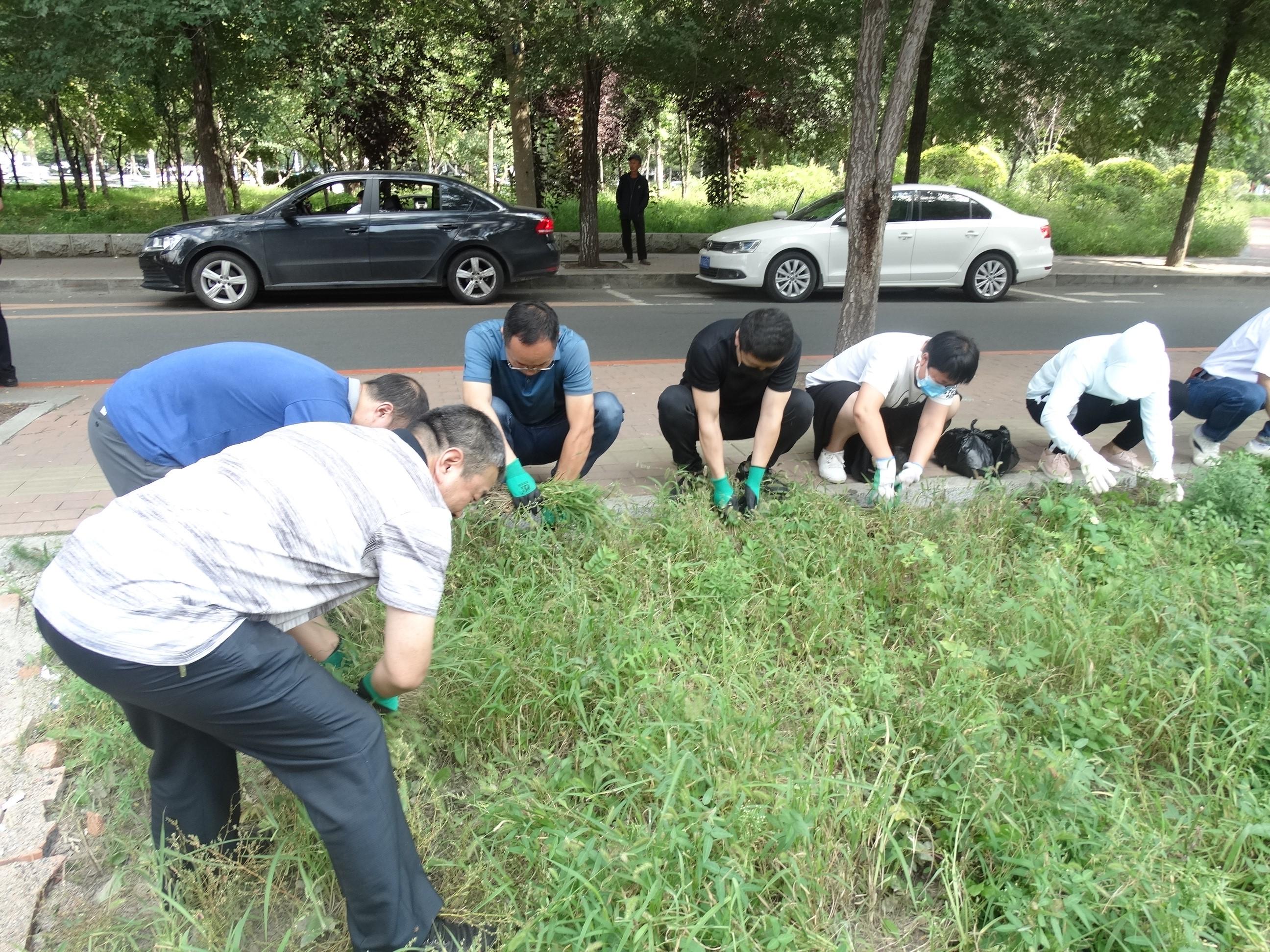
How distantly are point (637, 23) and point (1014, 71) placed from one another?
5.68 m

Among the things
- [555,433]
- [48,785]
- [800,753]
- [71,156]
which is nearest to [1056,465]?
[555,433]

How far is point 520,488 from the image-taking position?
12.6 ft

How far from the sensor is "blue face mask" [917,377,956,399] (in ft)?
14.5

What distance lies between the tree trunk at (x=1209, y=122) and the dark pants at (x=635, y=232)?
28.3 feet

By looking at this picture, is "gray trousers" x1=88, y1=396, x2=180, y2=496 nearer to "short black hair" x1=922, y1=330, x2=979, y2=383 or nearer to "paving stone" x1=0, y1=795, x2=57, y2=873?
"paving stone" x1=0, y1=795, x2=57, y2=873

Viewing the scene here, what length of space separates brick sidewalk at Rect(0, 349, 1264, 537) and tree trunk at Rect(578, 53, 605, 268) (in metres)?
6.10

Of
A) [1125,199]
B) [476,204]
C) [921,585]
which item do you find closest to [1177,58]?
[1125,199]

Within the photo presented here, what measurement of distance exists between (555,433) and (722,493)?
3.01ft

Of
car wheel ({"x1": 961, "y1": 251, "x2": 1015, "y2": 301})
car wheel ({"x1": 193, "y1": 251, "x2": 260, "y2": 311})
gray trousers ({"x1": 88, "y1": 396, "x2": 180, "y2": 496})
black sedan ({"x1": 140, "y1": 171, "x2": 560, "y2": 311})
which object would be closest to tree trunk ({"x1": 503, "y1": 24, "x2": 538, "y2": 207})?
black sedan ({"x1": 140, "y1": 171, "x2": 560, "y2": 311})

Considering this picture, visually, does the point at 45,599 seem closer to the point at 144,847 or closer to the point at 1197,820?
the point at 144,847

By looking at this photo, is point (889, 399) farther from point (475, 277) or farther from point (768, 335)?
point (475, 277)

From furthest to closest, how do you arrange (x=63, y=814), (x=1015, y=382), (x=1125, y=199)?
(x=1125, y=199)
(x=1015, y=382)
(x=63, y=814)

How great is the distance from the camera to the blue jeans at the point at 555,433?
14.8ft

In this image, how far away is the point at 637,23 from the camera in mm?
12148
